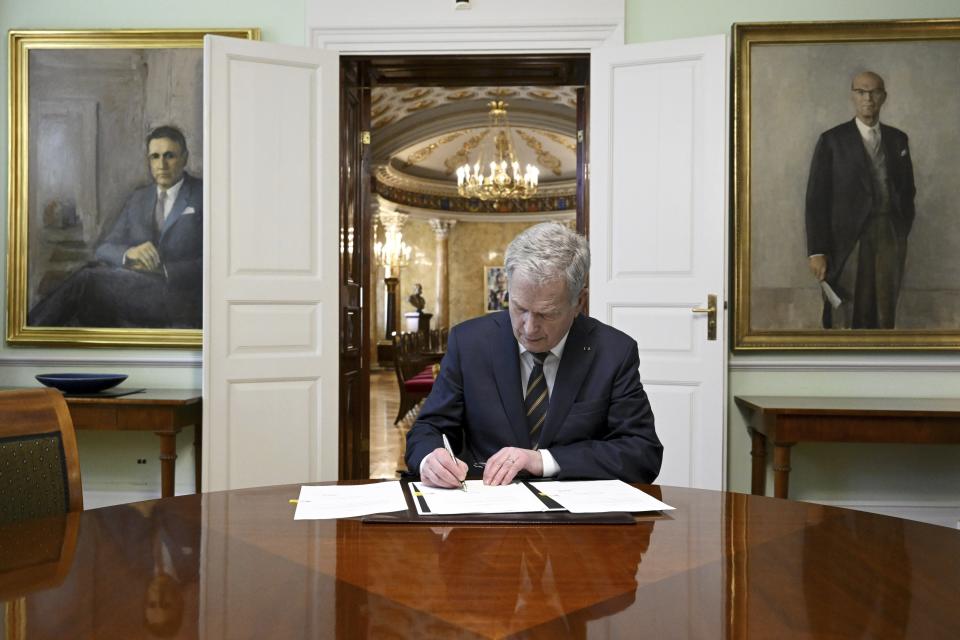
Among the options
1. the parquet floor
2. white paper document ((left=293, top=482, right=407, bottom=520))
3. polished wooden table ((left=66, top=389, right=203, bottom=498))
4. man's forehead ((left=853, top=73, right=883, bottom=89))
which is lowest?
→ the parquet floor

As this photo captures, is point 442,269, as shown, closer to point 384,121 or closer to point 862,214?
point 384,121

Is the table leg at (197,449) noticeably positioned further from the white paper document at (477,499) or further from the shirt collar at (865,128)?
the shirt collar at (865,128)

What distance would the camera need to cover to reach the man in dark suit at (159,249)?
4.43 metres

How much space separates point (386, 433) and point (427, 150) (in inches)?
288

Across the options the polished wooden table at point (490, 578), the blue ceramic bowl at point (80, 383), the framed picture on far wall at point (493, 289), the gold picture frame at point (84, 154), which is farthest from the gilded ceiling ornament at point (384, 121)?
the framed picture on far wall at point (493, 289)

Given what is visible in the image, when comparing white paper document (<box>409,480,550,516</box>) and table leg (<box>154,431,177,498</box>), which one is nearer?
white paper document (<box>409,480,550,516</box>)

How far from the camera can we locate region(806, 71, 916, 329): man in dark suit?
164 inches

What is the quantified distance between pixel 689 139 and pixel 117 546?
3.55m

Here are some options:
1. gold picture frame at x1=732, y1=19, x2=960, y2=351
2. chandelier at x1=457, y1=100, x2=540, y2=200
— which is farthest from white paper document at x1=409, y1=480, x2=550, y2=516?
chandelier at x1=457, y1=100, x2=540, y2=200

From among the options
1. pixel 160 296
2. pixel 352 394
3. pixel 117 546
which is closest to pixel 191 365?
pixel 160 296

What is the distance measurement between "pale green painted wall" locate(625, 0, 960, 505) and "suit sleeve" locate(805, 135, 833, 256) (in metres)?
0.64

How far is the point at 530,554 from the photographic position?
1234 millimetres

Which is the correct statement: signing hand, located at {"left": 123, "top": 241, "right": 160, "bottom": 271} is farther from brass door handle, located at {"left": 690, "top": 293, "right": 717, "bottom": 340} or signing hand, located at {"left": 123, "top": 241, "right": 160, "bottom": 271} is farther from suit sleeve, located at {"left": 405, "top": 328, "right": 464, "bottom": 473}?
brass door handle, located at {"left": 690, "top": 293, "right": 717, "bottom": 340}

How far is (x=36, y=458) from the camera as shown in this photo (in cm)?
160
